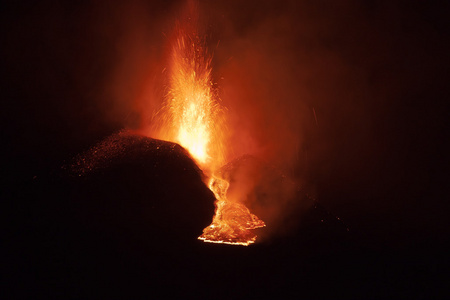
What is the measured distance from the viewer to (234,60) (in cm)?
862

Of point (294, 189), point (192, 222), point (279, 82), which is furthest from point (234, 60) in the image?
point (192, 222)

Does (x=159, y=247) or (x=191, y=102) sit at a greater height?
(x=191, y=102)

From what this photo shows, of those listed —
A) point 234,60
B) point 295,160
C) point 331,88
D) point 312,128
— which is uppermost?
point 234,60

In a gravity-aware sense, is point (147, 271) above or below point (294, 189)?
below

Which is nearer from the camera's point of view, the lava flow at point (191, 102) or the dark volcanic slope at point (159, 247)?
the dark volcanic slope at point (159, 247)

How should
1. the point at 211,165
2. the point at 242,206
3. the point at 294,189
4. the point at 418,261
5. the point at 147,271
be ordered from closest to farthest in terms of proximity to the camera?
1. the point at 147,271
2. the point at 418,261
3. the point at 242,206
4. the point at 294,189
5. the point at 211,165

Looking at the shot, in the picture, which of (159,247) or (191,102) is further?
(191,102)

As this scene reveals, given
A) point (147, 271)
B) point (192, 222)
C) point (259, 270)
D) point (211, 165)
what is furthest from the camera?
point (211, 165)

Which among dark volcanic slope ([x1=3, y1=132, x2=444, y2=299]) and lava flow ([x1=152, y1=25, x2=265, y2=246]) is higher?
lava flow ([x1=152, y1=25, x2=265, y2=246])

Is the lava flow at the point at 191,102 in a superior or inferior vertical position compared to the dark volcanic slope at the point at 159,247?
superior

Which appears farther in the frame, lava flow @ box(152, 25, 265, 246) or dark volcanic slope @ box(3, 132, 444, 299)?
lava flow @ box(152, 25, 265, 246)

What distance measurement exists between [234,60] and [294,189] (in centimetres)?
403

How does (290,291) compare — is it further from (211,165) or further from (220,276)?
(211,165)

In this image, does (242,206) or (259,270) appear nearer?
(259,270)
